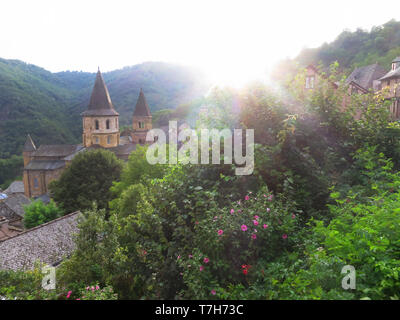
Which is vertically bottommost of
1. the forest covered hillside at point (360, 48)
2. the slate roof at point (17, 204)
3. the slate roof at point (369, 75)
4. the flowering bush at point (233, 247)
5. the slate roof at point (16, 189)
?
the slate roof at point (16, 189)

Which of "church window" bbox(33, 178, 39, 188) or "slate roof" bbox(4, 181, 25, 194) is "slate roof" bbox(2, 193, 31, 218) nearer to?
"church window" bbox(33, 178, 39, 188)

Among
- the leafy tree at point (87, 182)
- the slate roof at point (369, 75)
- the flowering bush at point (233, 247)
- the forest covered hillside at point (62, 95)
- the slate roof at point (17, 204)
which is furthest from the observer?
the forest covered hillside at point (62, 95)

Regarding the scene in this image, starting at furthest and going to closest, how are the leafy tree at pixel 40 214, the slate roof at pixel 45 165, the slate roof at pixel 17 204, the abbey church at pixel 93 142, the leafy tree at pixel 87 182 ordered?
the slate roof at pixel 45 165 < the abbey church at pixel 93 142 < the slate roof at pixel 17 204 < the leafy tree at pixel 87 182 < the leafy tree at pixel 40 214

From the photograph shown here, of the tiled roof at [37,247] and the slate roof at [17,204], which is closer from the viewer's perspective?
the tiled roof at [37,247]

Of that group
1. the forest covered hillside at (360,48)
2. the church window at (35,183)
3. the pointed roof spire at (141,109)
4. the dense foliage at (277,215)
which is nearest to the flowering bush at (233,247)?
the dense foliage at (277,215)

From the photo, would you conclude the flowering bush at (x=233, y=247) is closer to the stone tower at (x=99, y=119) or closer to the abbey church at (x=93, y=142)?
the abbey church at (x=93, y=142)

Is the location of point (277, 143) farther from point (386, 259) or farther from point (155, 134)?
point (155, 134)

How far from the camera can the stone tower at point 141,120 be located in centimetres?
4078

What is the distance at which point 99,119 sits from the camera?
34.9 metres

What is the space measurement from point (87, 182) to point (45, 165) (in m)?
20.1

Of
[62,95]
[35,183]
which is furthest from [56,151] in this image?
[62,95]

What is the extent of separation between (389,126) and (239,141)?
330 centimetres

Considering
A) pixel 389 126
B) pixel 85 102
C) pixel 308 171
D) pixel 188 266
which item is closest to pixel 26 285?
pixel 188 266

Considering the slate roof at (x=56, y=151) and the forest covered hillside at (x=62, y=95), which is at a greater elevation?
the forest covered hillside at (x=62, y=95)
